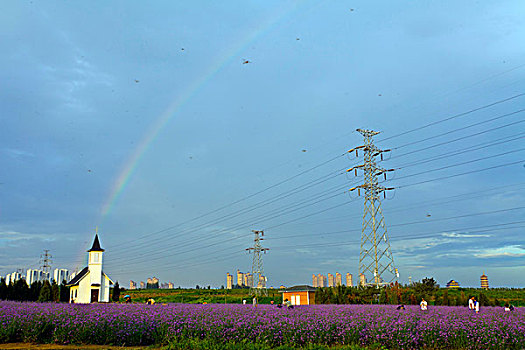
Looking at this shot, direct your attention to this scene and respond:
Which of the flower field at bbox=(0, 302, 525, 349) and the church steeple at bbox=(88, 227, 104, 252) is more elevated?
the church steeple at bbox=(88, 227, 104, 252)

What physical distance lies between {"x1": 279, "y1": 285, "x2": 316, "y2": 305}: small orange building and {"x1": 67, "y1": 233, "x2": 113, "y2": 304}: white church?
804 inches

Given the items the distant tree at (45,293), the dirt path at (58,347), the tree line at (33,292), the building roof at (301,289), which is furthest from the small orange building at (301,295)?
the dirt path at (58,347)

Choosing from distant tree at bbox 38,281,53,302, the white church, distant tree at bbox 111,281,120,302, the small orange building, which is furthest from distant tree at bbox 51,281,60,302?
the small orange building

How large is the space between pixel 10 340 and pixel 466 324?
15.9 metres

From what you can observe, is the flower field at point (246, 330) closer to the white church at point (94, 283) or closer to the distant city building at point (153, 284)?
the white church at point (94, 283)

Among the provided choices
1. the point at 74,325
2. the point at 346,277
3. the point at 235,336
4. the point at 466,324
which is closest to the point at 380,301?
the point at 466,324

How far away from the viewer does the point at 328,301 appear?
41875 millimetres

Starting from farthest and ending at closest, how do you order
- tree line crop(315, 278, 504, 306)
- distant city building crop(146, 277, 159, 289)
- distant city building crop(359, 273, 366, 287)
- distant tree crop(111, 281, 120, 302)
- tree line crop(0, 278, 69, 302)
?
distant city building crop(146, 277, 159, 289) < distant tree crop(111, 281, 120, 302) < tree line crop(0, 278, 69, 302) < distant city building crop(359, 273, 366, 287) < tree line crop(315, 278, 504, 306)

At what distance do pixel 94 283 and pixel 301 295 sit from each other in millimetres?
22661

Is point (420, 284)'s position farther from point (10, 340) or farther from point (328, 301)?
point (10, 340)

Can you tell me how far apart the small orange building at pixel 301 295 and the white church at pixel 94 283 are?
20.4m

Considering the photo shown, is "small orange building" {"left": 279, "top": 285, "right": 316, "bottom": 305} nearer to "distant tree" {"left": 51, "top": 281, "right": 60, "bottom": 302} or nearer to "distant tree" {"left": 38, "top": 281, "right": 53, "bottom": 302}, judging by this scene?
"distant tree" {"left": 51, "top": 281, "right": 60, "bottom": 302}

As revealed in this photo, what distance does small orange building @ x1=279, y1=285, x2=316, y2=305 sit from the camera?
157 ft

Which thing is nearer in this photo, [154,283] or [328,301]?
[328,301]
